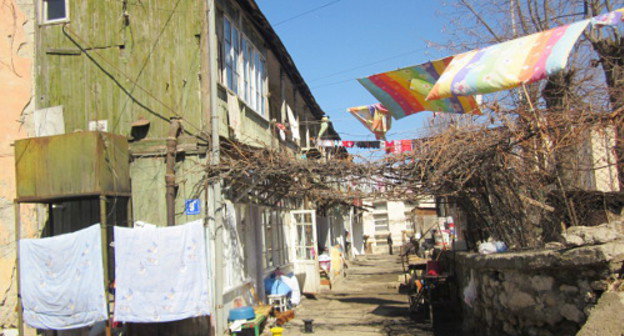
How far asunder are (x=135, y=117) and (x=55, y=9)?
9.53ft

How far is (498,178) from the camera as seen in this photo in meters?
8.76

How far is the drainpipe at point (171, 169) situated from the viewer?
8.66 meters

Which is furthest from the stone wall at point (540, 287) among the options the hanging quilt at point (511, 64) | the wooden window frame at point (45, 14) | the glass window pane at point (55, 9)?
the glass window pane at point (55, 9)

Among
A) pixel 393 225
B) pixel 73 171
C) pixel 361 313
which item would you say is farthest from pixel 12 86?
pixel 393 225

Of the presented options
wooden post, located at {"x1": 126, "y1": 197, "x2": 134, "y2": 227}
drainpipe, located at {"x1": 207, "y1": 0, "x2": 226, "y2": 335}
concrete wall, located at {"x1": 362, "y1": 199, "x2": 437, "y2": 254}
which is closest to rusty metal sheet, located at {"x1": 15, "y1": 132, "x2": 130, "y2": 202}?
wooden post, located at {"x1": 126, "y1": 197, "x2": 134, "y2": 227}

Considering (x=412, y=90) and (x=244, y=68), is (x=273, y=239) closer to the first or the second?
(x=244, y=68)

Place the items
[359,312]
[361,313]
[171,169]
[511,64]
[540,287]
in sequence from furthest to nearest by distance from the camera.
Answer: [359,312], [361,313], [171,169], [511,64], [540,287]

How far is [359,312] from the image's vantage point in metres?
11.6

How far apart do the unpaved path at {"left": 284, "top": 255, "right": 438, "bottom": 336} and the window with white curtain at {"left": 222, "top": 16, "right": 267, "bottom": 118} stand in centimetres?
502

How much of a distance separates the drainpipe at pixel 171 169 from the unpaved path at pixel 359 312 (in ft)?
10.5

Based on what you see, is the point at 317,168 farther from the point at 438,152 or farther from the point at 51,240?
the point at 51,240

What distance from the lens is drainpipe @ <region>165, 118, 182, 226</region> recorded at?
8664mm

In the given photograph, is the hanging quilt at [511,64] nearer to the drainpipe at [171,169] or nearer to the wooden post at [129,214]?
the drainpipe at [171,169]

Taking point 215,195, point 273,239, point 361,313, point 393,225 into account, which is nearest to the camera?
point 215,195
